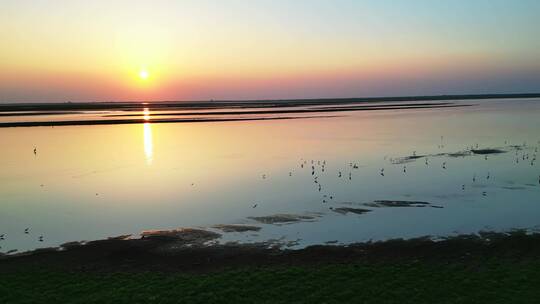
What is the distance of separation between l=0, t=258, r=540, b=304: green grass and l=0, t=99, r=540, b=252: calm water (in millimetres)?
3356

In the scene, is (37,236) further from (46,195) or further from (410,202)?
(410,202)

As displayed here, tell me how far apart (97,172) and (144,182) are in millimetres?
5823

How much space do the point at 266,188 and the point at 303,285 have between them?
45.0 feet

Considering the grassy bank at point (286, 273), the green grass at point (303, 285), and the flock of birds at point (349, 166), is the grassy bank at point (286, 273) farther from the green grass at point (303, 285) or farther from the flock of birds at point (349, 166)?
the flock of birds at point (349, 166)

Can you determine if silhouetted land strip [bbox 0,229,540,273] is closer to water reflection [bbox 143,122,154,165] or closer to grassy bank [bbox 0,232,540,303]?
grassy bank [bbox 0,232,540,303]

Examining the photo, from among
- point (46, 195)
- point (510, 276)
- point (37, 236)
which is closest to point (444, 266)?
point (510, 276)

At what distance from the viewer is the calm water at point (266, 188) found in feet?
58.2

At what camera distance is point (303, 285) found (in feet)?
38.6

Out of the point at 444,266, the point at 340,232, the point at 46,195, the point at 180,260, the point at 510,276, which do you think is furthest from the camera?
the point at 46,195

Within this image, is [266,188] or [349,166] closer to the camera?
[266,188]

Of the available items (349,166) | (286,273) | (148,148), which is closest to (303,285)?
(286,273)

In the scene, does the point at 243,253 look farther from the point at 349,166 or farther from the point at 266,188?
the point at 349,166

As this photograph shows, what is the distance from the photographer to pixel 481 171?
2878 cm

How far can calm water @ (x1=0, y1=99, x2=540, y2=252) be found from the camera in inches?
699
